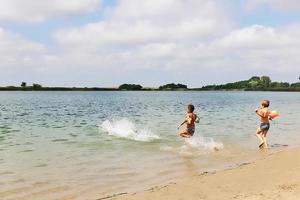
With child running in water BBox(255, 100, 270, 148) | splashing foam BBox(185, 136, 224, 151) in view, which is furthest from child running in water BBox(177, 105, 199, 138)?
child running in water BBox(255, 100, 270, 148)

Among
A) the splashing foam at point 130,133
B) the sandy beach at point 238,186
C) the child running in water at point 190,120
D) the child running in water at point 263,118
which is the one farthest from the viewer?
the splashing foam at point 130,133

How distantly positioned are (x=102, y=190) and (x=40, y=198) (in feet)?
5.00

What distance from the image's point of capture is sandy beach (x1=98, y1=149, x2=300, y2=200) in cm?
835

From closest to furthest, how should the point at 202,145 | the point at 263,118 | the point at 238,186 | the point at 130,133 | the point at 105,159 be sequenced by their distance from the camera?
the point at 238,186, the point at 105,159, the point at 202,145, the point at 263,118, the point at 130,133

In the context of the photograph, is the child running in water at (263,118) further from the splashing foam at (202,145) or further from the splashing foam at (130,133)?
the splashing foam at (130,133)

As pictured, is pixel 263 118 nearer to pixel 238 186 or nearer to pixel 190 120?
pixel 190 120

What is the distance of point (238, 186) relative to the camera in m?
9.38

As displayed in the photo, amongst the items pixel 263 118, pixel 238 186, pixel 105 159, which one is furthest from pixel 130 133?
pixel 238 186

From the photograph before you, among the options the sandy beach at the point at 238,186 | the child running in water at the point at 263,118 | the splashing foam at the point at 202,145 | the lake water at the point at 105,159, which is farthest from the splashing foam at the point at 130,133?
the sandy beach at the point at 238,186

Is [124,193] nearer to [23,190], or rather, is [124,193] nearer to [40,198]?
[40,198]

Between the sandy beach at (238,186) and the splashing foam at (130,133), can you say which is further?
the splashing foam at (130,133)

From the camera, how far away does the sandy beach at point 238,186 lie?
8.35 meters

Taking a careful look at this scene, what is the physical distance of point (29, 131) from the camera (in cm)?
2603

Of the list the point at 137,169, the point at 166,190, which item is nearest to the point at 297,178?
the point at 166,190
